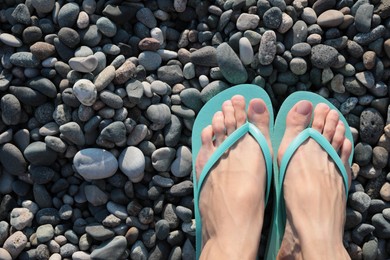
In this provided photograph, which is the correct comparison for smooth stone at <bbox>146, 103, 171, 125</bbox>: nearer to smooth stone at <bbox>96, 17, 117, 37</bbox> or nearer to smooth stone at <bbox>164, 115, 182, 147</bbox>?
smooth stone at <bbox>164, 115, 182, 147</bbox>

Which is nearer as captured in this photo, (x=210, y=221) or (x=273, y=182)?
(x=210, y=221)

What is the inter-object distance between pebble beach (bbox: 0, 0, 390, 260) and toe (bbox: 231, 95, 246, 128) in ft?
0.24

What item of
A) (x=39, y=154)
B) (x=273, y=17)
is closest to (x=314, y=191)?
(x=273, y=17)

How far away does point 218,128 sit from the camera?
6.29ft

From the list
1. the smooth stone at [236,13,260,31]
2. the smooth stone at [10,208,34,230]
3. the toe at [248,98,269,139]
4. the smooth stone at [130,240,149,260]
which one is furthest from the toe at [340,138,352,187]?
the smooth stone at [10,208,34,230]

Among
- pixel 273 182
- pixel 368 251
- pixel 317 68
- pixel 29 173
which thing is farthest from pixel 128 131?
pixel 368 251

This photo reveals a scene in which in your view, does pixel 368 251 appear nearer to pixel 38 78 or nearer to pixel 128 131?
pixel 128 131

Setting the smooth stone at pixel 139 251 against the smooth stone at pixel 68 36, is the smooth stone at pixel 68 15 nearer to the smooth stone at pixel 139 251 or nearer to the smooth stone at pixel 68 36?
the smooth stone at pixel 68 36

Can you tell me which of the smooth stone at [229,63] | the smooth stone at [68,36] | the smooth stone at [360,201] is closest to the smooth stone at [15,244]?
the smooth stone at [68,36]

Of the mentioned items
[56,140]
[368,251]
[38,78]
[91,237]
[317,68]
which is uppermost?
[317,68]

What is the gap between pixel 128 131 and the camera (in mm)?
1842

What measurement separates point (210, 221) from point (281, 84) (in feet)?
1.68

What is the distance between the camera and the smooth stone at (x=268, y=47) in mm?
1836

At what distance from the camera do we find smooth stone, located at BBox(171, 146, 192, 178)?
6.18 ft
